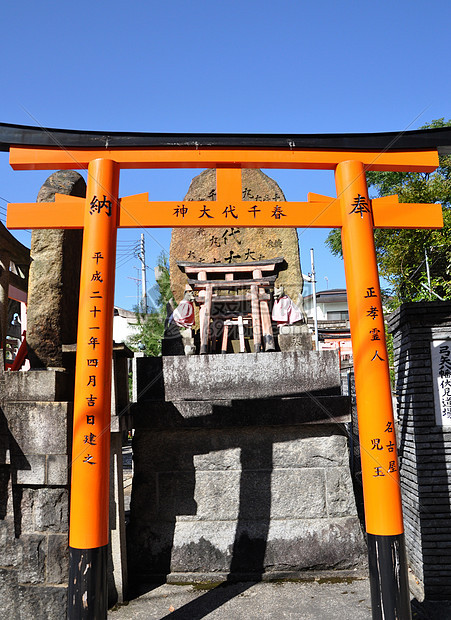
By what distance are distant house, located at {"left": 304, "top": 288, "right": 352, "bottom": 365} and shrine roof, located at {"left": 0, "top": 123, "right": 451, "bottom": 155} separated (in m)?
18.6

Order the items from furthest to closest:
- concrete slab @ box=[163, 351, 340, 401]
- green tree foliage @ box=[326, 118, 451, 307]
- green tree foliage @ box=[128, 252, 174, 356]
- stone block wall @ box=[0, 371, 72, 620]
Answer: green tree foliage @ box=[128, 252, 174, 356]
green tree foliage @ box=[326, 118, 451, 307]
concrete slab @ box=[163, 351, 340, 401]
stone block wall @ box=[0, 371, 72, 620]

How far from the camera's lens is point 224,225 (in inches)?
177

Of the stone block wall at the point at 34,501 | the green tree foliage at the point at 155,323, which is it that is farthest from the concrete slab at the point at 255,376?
the green tree foliage at the point at 155,323

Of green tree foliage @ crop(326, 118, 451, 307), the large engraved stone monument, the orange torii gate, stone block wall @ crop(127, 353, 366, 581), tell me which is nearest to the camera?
the orange torii gate

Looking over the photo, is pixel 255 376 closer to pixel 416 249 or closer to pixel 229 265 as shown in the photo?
pixel 229 265

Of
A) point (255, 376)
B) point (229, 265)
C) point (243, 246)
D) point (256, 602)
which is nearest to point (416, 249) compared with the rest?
point (243, 246)

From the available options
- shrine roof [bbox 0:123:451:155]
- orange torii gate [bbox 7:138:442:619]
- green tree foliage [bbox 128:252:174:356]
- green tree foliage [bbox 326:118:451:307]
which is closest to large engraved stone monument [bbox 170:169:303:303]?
orange torii gate [bbox 7:138:442:619]

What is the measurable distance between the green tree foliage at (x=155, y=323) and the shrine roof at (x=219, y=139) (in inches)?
681

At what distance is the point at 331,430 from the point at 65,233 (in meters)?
3.90

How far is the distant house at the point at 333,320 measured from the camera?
83.6ft

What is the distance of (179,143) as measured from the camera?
4.60 meters

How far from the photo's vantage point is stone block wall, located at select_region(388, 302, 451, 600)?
4859 mm

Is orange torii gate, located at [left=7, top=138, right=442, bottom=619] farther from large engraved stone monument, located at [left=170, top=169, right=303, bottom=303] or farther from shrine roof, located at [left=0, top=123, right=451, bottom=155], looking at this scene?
large engraved stone monument, located at [left=170, top=169, right=303, bottom=303]

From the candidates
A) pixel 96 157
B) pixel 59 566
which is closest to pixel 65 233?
pixel 96 157
